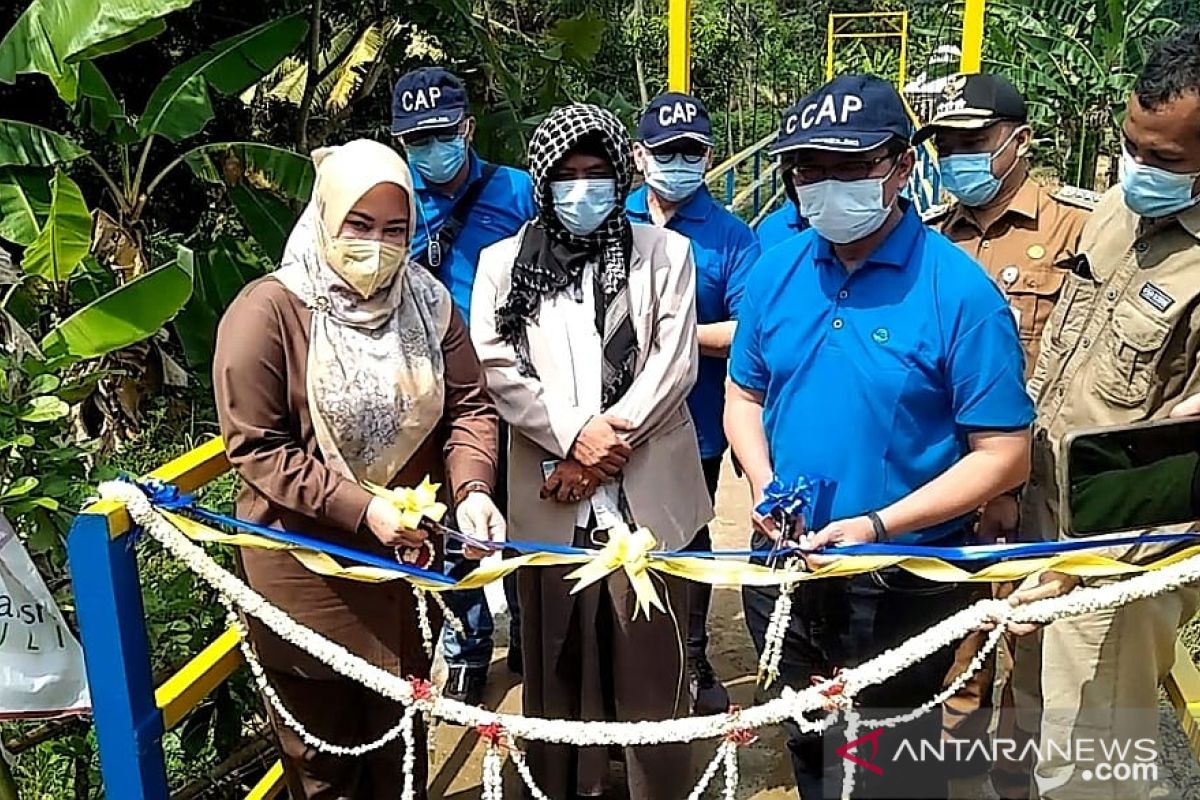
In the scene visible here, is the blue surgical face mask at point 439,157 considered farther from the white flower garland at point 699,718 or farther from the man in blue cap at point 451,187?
the white flower garland at point 699,718

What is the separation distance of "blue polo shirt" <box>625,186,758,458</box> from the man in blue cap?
1.62 ft

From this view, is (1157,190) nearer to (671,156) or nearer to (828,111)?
(828,111)

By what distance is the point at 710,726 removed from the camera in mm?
1958

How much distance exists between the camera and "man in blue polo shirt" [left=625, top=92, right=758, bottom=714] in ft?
10.7

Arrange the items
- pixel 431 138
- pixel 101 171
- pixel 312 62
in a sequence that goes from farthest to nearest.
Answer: pixel 312 62 < pixel 101 171 < pixel 431 138

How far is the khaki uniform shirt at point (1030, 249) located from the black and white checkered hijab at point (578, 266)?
1072mm

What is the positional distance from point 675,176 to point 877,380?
1374 millimetres

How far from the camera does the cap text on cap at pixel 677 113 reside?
11.0 feet

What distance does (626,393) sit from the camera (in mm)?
2508

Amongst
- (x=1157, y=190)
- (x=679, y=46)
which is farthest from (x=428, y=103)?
(x=679, y=46)

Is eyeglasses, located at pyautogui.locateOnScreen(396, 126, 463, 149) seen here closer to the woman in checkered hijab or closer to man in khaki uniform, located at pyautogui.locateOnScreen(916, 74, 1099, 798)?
the woman in checkered hijab

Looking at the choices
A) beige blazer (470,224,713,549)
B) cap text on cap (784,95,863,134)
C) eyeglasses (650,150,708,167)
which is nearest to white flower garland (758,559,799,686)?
beige blazer (470,224,713,549)

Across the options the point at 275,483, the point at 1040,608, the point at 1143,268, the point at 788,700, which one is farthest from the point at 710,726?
the point at 1143,268

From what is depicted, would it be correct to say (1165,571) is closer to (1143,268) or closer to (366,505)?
(1143,268)
